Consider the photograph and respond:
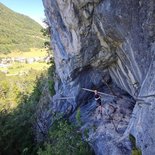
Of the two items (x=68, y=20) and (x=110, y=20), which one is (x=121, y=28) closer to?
(x=110, y=20)

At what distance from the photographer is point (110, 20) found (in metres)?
18.1

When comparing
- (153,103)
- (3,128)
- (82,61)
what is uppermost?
(82,61)

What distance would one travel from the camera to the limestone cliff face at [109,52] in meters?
15.0

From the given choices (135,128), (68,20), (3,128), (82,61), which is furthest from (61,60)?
(135,128)

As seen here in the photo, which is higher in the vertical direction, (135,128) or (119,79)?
(119,79)

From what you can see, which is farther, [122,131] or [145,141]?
[122,131]

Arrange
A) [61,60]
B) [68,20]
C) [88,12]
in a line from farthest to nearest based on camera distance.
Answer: [61,60], [68,20], [88,12]

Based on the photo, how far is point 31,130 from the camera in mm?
34531

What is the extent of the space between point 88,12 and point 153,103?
8749 mm

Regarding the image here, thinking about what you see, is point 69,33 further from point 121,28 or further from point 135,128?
point 135,128

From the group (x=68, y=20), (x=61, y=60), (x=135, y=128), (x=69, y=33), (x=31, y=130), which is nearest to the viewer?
(x=135, y=128)

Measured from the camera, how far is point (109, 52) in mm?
21828

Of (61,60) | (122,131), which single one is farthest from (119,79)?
(61,60)

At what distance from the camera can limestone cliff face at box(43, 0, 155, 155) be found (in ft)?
49.3
